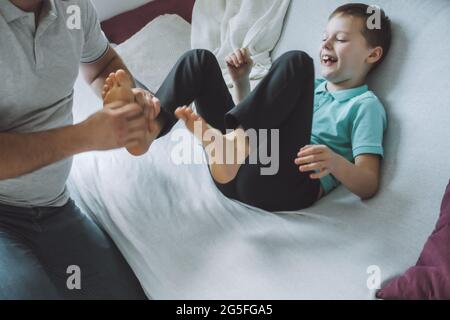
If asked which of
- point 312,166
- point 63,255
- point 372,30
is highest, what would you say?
point 372,30

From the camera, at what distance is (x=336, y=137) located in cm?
91

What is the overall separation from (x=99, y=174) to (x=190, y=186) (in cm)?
19

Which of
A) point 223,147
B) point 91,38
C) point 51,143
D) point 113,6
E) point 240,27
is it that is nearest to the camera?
point 51,143

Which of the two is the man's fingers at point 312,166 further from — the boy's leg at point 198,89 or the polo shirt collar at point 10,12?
the polo shirt collar at point 10,12

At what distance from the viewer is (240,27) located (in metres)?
1.23

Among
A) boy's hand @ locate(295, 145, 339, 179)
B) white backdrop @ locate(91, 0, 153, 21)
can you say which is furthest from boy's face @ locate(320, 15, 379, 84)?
white backdrop @ locate(91, 0, 153, 21)

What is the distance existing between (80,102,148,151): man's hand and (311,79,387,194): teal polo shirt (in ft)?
1.21

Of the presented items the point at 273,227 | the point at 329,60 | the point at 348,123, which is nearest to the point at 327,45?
the point at 329,60

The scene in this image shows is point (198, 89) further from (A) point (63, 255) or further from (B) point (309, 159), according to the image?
(A) point (63, 255)

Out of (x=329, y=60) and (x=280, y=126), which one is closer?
(x=280, y=126)

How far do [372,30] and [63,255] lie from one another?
701mm

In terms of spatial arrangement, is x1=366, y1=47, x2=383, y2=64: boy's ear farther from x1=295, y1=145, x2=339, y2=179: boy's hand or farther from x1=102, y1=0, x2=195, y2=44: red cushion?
x1=102, y1=0, x2=195, y2=44: red cushion
